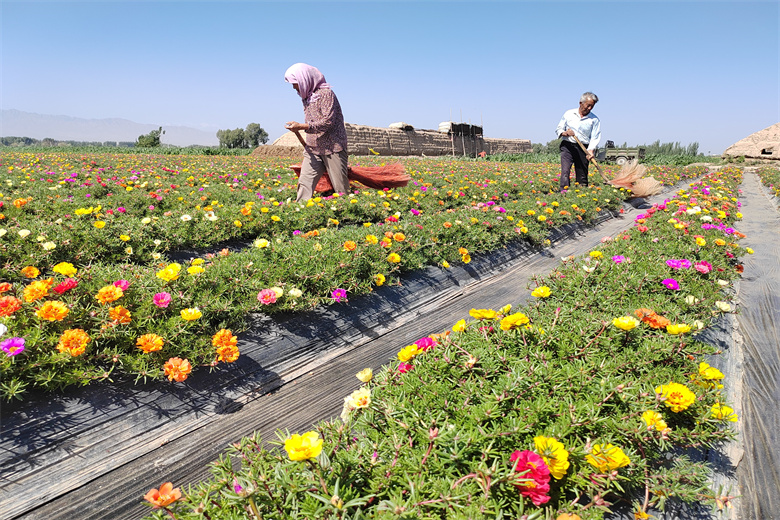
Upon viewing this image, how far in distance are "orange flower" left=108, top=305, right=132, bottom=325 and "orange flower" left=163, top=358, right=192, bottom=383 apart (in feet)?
1.09

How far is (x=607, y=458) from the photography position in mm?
1152

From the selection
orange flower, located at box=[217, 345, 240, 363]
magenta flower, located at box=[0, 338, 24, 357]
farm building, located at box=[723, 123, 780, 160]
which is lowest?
orange flower, located at box=[217, 345, 240, 363]

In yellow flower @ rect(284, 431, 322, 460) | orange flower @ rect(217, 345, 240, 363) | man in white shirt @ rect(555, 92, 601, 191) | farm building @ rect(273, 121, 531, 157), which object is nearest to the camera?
yellow flower @ rect(284, 431, 322, 460)

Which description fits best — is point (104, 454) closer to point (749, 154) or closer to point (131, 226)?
point (131, 226)

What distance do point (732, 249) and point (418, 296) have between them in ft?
9.55

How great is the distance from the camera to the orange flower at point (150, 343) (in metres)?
1.69

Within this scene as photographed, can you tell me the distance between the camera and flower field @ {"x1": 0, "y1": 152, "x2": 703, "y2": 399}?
1702mm

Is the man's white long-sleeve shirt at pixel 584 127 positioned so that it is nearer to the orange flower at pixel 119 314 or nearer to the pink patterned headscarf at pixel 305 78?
the pink patterned headscarf at pixel 305 78

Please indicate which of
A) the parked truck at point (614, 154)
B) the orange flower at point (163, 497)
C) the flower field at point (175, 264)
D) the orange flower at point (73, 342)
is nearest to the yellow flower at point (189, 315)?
the flower field at point (175, 264)

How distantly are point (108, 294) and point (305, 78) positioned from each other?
13.8ft

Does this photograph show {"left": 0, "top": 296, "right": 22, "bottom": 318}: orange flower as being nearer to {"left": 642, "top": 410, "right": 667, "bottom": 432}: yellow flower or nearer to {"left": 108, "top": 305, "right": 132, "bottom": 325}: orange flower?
{"left": 108, "top": 305, "right": 132, "bottom": 325}: orange flower

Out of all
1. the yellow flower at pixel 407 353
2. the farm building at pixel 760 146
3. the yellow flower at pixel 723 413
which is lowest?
the yellow flower at pixel 723 413

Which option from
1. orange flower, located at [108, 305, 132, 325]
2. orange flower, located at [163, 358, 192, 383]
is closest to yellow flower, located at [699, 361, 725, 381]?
orange flower, located at [163, 358, 192, 383]

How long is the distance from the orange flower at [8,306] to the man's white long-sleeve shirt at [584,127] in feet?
25.0
